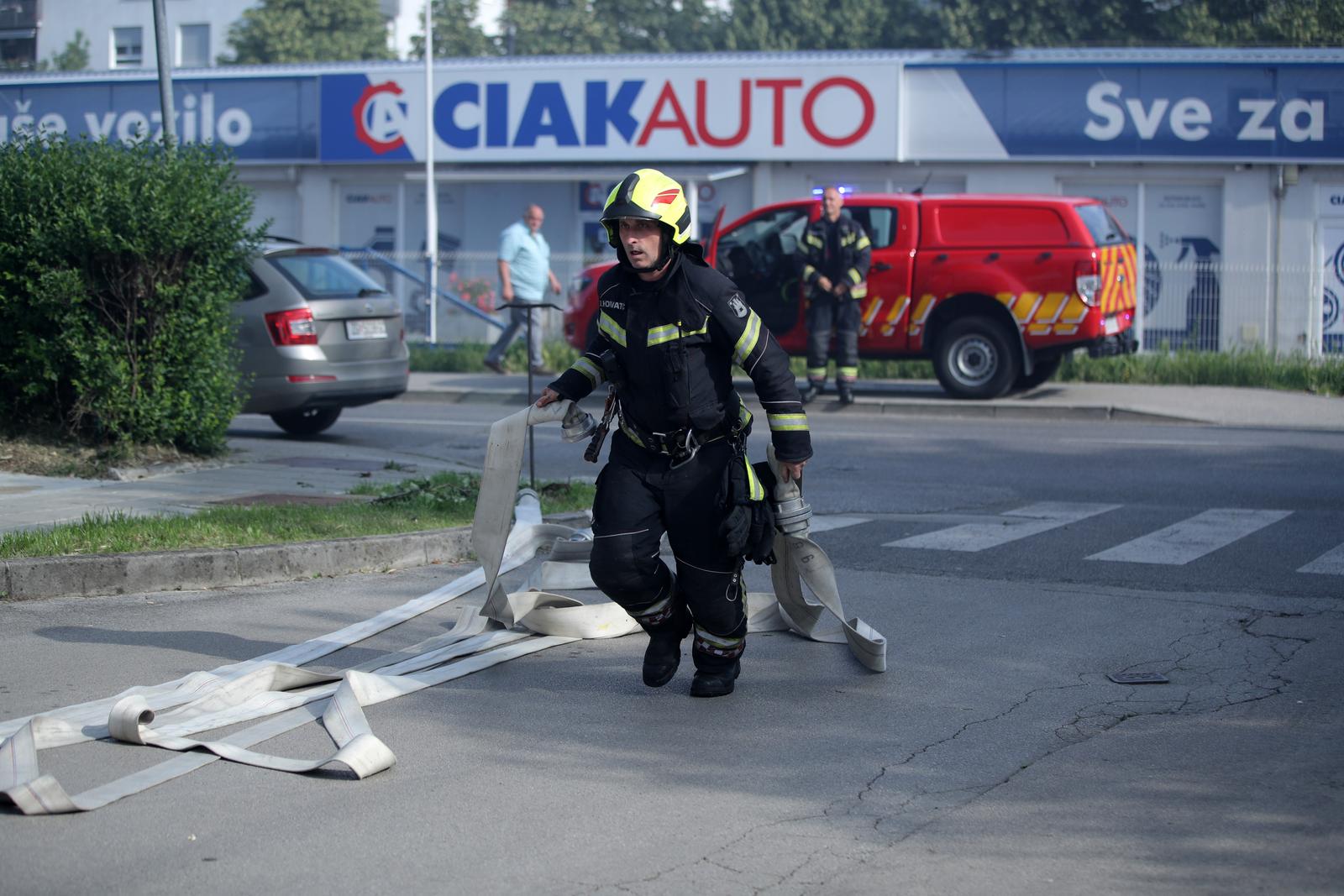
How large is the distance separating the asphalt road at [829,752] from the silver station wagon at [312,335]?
5.18 meters

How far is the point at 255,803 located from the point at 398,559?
3691 mm

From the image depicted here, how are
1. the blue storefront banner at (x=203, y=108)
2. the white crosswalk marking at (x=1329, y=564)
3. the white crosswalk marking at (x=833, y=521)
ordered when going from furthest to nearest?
the blue storefront banner at (x=203, y=108)
the white crosswalk marking at (x=833, y=521)
the white crosswalk marking at (x=1329, y=564)

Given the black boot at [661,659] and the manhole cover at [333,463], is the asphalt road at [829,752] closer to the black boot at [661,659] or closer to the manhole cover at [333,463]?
the black boot at [661,659]

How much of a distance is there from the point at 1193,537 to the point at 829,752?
4.79 meters

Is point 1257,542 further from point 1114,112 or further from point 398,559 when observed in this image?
point 1114,112

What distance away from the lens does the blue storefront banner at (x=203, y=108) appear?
2730 cm

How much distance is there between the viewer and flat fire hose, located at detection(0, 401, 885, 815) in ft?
15.0

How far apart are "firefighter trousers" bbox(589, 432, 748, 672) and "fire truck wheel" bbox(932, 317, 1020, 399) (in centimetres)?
1190

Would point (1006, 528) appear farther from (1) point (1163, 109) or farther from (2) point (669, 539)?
(1) point (1163, 109)

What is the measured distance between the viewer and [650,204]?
5.24 meters

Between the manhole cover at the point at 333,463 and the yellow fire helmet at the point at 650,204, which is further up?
the yellow fire helmet at the point at 650,204

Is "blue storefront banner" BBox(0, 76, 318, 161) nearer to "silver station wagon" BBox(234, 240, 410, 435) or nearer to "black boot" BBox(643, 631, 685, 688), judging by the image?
"silver station wagon" BBox(234, 240, 410, 435)

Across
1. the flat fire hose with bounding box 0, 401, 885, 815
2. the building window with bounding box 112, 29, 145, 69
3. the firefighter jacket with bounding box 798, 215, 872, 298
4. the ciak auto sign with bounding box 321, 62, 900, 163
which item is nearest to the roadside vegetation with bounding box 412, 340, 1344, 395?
the firefighter jacket with bounding box 798, 215, 872, 298

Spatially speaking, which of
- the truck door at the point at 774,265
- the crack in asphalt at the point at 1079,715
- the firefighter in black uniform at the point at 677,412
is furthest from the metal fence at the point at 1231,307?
the firefighter in black uniform at the point at 677,412
